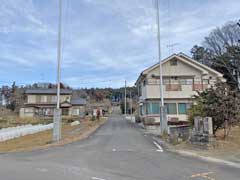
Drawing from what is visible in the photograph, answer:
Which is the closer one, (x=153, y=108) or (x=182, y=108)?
(x=153, y=108)

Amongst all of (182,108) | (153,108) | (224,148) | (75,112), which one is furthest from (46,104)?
(224,148)

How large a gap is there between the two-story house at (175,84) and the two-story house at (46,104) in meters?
31.4

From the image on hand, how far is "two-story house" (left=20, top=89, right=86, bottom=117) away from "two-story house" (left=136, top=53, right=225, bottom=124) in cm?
3141

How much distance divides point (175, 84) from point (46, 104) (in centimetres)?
3717

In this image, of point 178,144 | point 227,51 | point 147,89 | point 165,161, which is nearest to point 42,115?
point 147,89

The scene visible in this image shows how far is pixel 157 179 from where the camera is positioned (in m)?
7.29

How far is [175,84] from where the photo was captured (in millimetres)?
33438

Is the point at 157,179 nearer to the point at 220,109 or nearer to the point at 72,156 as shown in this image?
the point at 72,156

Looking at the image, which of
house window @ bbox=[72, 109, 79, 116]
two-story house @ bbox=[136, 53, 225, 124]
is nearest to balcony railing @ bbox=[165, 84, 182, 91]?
two-story house @ bbox=[136, 53, 225, 124]

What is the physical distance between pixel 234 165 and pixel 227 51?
117 ft

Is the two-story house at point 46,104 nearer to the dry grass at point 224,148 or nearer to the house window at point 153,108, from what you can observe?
the house window at point 153,108

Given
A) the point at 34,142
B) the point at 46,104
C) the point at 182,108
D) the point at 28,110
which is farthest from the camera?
the point at 46,104

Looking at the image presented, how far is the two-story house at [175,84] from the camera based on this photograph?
107 feet

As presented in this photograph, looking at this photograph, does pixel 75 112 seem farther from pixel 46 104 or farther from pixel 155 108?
pixel 155 108
